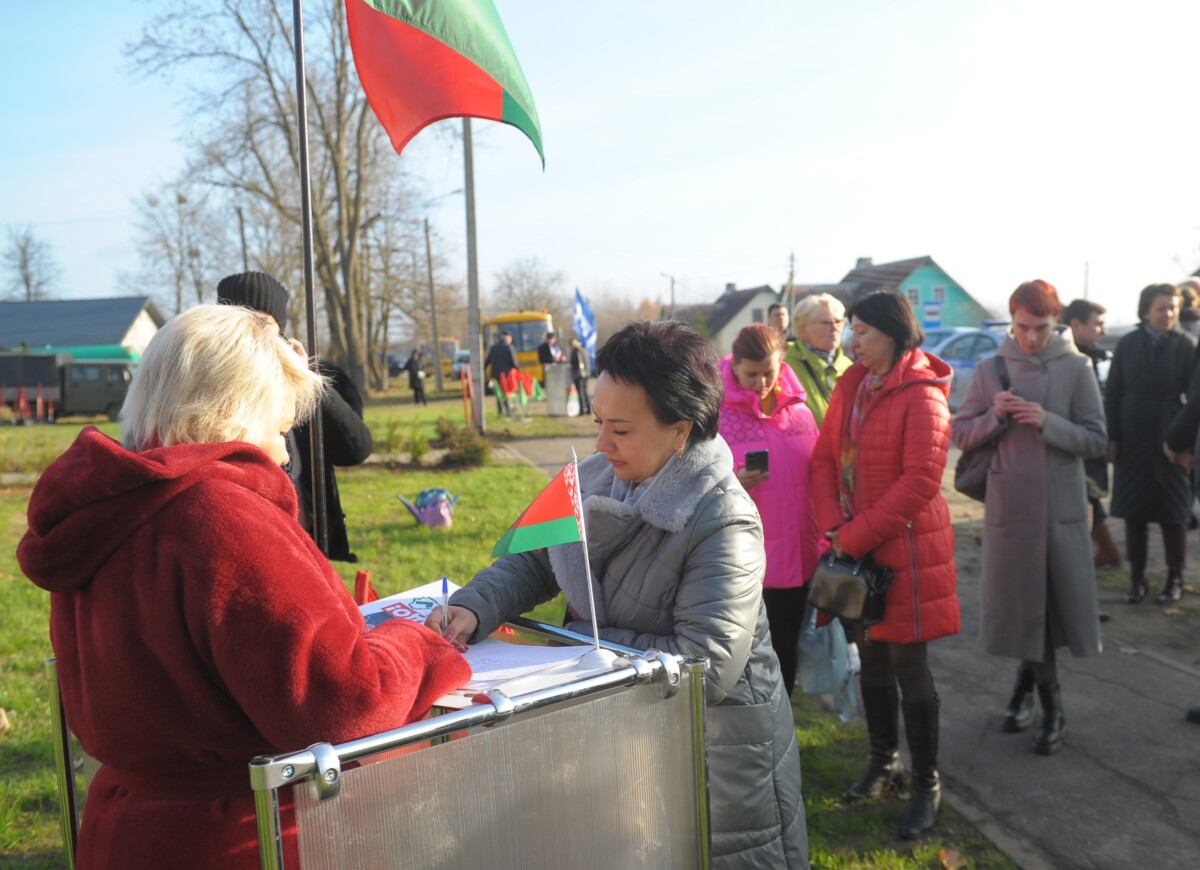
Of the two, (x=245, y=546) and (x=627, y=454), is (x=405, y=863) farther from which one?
(x=627, y=454)

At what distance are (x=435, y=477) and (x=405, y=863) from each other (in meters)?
10.9

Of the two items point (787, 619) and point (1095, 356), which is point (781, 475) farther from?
point (1095, 356)

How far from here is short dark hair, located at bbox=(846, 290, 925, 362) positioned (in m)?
3.67

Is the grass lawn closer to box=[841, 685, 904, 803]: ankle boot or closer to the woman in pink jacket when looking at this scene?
box=[841, 685, 904, 803]: ankle boot

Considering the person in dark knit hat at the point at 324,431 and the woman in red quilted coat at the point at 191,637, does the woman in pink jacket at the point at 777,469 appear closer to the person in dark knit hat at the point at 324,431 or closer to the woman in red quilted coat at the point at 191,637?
the person in dark knit hat at the point at 324,431

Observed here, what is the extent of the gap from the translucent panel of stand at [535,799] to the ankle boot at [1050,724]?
2888 mm

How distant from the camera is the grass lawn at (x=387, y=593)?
3502mm

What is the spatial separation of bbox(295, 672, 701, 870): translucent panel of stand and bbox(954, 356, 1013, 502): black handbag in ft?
9.91

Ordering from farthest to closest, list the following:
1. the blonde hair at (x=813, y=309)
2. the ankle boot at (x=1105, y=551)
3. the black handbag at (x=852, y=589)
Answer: the ankle boot at (x=1105, y=551)
the blonde hair at (x=813, y=309)
the black handbag at (x=852, y=589)

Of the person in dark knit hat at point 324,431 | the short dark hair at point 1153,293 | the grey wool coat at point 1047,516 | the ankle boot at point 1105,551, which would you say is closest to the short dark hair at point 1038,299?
the grey wool coat at point 1047,516

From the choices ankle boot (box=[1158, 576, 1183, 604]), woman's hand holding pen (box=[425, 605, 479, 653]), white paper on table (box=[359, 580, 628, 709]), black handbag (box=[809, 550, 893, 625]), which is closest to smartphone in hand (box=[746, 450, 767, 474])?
black handbag (box=[809, 550, 893, 625])

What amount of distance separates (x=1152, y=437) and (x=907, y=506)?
12.9ft

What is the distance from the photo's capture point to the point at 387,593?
6719mm

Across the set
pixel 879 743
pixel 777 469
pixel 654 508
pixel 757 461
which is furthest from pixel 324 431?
pixel 879 743
